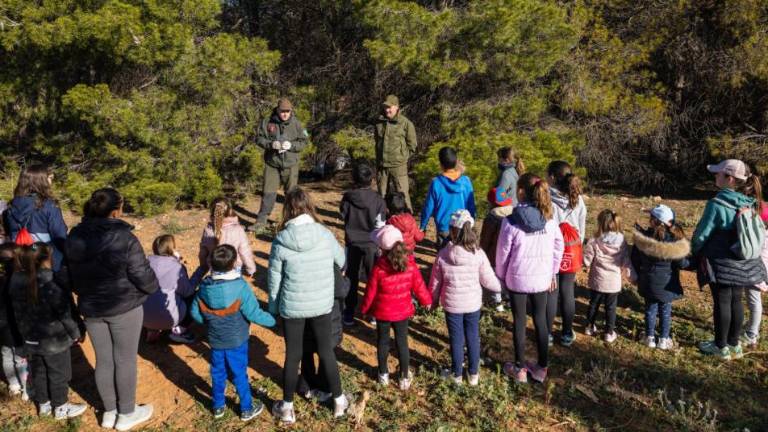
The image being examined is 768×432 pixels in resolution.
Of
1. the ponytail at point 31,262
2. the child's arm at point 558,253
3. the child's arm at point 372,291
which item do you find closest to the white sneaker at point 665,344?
the child's arm at point 558,253

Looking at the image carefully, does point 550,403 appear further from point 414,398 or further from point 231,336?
point 231,336

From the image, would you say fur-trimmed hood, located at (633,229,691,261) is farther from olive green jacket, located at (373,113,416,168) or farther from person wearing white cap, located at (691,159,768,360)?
olive green jacket, located at (373,113,416,168)

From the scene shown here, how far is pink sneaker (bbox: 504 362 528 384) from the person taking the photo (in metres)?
4.32

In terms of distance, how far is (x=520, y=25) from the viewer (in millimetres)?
9125

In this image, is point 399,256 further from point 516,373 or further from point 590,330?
point 590,330

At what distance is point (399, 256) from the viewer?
12.7 feet

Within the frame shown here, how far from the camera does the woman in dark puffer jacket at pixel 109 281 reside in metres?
3.38

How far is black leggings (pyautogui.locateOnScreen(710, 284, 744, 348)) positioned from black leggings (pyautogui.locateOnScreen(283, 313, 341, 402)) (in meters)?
3.23

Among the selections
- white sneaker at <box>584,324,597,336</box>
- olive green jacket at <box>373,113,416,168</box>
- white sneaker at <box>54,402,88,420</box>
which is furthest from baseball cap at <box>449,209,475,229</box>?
olive green jacket at <box>373,113,416,168</box>

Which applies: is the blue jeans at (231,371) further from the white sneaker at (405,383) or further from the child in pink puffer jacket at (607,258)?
the child in pink puffer jacket at (607,258)

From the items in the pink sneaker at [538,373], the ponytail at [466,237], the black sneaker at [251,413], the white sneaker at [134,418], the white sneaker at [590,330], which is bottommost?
the white sneaker at [590,330]

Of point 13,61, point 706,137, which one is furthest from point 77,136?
point 706,137

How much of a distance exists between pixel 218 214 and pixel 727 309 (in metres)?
4.35

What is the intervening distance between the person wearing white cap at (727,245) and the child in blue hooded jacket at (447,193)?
2063 millimetres
